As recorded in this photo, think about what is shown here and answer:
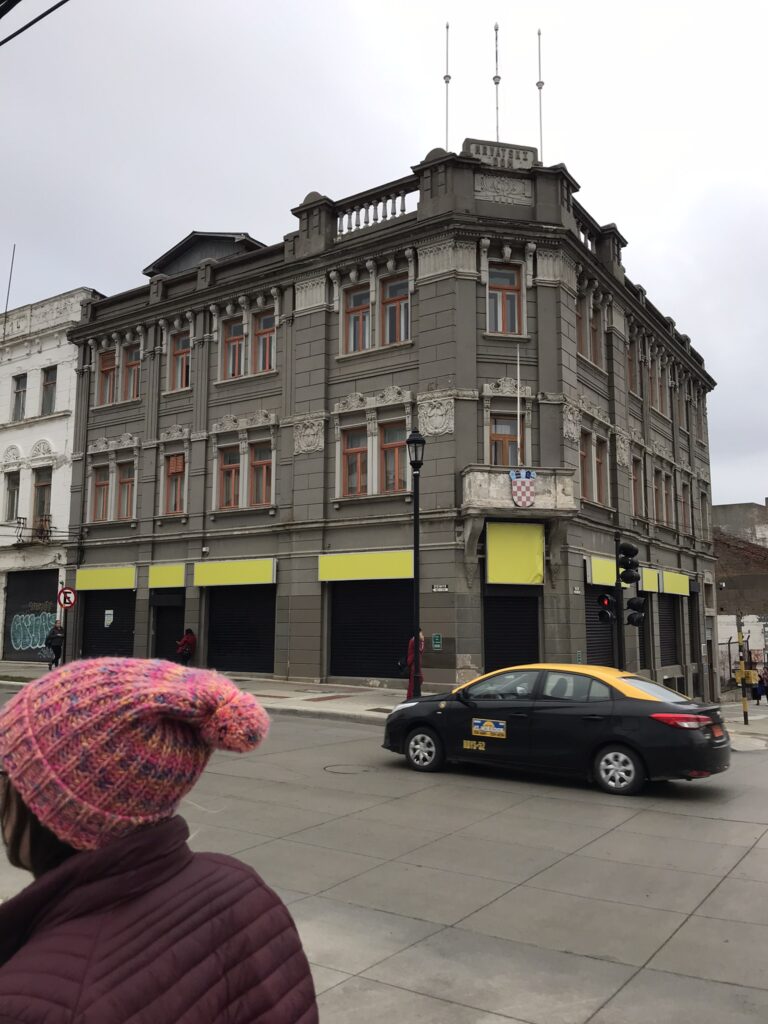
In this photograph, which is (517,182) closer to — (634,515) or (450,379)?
(450,379)

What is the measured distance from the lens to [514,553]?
72.8 feet

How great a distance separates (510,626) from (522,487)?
147 inches

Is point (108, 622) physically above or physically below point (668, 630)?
above

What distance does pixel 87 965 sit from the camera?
5.23ft

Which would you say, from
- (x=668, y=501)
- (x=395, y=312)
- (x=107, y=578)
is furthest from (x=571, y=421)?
(x=107, y=578)

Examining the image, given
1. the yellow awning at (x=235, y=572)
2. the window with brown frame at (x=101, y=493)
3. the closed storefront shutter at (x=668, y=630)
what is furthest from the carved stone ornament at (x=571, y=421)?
the window with brown frame at (x=101, y=493)

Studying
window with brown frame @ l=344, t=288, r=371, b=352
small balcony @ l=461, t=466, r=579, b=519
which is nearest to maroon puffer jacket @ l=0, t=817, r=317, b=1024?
small balcony @ l=461, t=466, r=579, b=519

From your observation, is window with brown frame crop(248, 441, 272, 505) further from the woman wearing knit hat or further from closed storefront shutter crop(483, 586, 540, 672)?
the woman wearing knit hat

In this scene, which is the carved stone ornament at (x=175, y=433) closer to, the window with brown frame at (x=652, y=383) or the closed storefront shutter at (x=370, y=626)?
the closed storefront shutter at (x=370, y=626)

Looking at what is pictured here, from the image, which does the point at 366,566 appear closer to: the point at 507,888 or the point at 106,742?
the point at 507,888

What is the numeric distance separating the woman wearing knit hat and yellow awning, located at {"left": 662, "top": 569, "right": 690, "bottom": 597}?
30.5 meters

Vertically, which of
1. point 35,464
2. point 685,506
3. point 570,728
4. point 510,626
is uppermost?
point 35,464

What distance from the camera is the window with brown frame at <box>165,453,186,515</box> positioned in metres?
28.2

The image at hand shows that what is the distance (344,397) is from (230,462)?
4972mm
